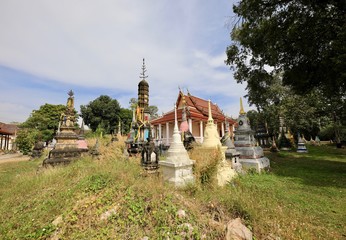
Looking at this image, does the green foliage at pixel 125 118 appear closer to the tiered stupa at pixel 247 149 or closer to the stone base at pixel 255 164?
the tiered stupa at pixel 247 149

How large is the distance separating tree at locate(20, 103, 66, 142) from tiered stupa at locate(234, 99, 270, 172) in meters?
27.6

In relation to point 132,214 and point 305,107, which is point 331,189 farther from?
point 305,107

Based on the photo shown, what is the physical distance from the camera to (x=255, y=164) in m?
7.51

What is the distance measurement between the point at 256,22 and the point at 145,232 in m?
10.3

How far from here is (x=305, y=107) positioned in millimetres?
19641

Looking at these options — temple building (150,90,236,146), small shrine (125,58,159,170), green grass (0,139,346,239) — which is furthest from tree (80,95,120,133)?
green grass (0,139,346,239)

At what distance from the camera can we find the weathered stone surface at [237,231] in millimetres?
2275

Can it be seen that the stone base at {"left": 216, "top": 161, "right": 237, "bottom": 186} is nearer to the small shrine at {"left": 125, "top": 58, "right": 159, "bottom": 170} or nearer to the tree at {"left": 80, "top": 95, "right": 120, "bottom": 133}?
the small shrine at {"left": 125, "top": 58, "right": 159, "bottom": 170}

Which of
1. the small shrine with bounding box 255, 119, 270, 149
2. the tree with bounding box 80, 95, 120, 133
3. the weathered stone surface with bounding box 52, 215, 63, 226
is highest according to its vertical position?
the tree with bounding box 80, 95, 120, 133

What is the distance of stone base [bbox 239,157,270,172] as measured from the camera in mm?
7456

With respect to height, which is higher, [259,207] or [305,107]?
[305,107]

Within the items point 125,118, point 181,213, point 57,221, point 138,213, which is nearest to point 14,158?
point 57,221

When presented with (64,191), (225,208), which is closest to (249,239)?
(225,208)

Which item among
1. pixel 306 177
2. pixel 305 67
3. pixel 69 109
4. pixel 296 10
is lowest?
pixel 306 177
